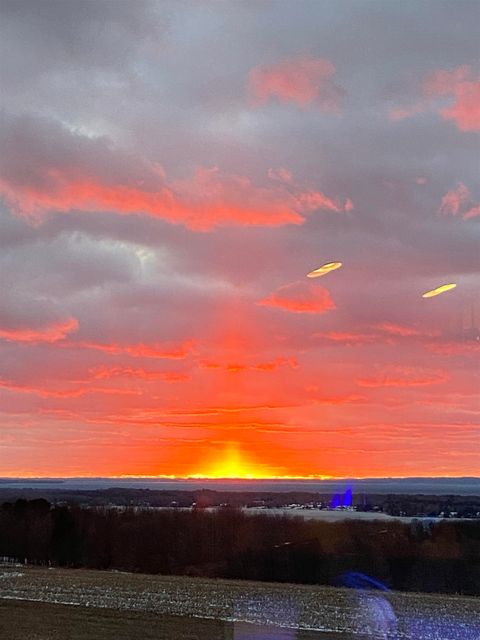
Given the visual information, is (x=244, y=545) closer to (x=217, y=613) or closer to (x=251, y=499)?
(x=251, y=499)

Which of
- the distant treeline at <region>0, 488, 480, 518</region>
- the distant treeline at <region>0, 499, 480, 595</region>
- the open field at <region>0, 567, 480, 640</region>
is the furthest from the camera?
the distant treeline at <region>0, 488, 480, 518</region>

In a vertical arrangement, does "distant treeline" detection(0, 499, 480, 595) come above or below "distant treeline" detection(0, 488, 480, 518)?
below

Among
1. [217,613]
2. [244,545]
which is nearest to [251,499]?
[244,545]

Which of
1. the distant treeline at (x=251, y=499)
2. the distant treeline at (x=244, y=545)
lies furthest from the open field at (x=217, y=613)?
the distant treeline at (x=251, y=499)

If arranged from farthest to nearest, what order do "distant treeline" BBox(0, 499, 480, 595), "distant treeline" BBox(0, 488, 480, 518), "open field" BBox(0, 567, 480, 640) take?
"distant treeline" BBox(0, 488, 480, 518) < "distant treeline" BBox(0, 499, 480, 595) < "open field" BBox(0, 567, 480, 640)

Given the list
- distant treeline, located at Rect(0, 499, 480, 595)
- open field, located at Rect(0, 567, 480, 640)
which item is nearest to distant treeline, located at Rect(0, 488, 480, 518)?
distant treeline, located at Rect(0, 499, 480, 595)

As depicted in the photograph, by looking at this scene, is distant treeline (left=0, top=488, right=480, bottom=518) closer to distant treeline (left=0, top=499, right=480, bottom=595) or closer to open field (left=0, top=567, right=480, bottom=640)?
distant treeline (left=0, top=499, right=480, bottom=595)

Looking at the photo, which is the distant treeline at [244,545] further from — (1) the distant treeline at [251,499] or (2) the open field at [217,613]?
(2) the open field at [217,613]
